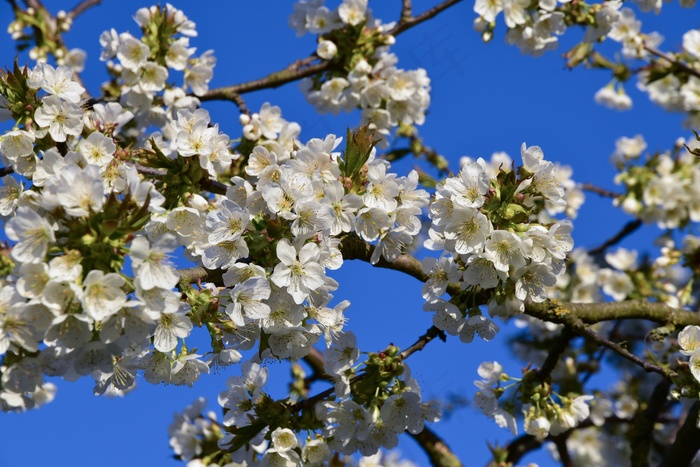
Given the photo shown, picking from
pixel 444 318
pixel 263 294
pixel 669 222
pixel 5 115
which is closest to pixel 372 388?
pixel 444 318

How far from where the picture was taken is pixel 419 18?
14.1 ft

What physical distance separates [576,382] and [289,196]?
11.5 feet

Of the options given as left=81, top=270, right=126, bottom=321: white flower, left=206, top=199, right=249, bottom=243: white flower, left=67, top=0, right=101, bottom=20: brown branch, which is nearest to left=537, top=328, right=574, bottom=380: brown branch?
left=206, top=199, right=249, bottom=243: white flower

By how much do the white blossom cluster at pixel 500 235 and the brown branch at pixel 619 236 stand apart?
14.0ft

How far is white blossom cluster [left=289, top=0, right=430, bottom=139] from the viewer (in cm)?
412

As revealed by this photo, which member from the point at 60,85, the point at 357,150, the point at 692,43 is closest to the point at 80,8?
the point at 60,85

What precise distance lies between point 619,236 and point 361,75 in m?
3.67

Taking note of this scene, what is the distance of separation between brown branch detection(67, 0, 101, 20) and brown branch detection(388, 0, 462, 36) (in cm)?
275

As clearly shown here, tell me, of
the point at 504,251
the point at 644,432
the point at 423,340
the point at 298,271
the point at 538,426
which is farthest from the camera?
the point at 644,432

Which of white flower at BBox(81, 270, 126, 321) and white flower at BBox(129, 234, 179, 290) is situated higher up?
white flower at BBox(129, 234, 179, 290)

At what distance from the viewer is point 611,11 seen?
13.1 ft

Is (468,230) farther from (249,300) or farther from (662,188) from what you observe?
(662,188)

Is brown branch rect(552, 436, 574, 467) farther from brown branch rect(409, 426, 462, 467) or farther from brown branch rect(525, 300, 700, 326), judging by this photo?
brown branch rect(525, 300, 700, 326)

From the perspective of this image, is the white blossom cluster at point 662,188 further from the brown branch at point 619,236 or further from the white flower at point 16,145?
the white flower at point 16,145
